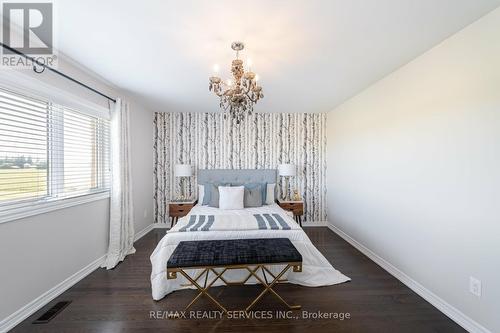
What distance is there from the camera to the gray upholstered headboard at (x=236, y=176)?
445 cm

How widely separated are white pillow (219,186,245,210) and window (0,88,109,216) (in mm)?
1764

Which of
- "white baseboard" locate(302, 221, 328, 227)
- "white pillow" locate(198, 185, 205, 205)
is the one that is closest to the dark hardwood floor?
"white pillow" locate(198, 185, 205, 205)

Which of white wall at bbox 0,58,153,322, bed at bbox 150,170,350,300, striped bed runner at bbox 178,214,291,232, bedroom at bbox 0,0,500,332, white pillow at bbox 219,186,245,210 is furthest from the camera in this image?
white pillow at bbox 219,186,245,210

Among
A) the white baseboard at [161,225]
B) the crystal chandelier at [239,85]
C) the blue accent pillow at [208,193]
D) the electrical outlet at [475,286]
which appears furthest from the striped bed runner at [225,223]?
the white baseboard at [161,225]

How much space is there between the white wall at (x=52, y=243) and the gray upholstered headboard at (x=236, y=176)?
5.98 ft

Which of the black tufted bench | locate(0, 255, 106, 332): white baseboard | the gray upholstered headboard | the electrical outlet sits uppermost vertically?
the gray upholstered headboard

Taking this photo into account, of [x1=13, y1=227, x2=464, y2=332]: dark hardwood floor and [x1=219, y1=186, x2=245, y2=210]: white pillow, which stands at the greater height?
[x1=219, y1=186, x2=245, y2=210]: white pillow

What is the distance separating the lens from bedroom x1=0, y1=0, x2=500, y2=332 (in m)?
1.67

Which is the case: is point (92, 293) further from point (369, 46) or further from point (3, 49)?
point (369, 46)

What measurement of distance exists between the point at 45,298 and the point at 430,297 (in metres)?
3.78

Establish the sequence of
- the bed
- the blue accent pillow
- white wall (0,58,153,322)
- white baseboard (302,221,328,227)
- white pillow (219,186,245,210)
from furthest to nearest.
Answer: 1. white baseboard (302,221,328,227)
2. the blue accent pillow
3. white pillow (219,186,245,210)
4. the bed
5. white wall (0,58,153,322)

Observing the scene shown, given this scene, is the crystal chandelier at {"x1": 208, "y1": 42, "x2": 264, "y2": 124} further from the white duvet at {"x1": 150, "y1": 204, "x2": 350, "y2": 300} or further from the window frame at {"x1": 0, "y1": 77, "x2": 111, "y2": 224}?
the window frame at {"x1": 0, "y1": 77, "x2": 111, "y2": 224}

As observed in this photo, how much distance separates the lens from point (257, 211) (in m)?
3.45

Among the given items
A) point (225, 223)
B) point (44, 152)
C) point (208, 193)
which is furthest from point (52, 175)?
point (208, 193)
